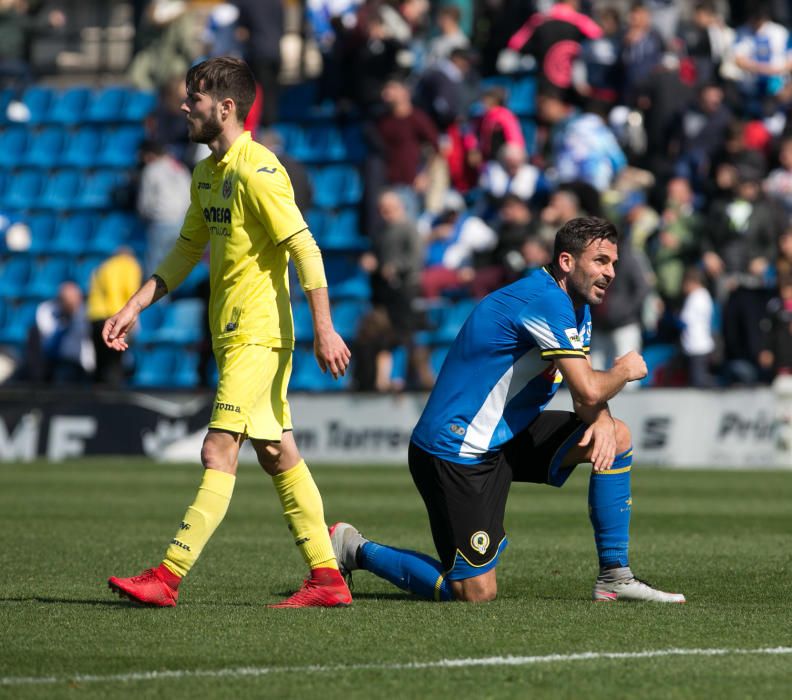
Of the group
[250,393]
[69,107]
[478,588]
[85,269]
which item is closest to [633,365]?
[478,588]

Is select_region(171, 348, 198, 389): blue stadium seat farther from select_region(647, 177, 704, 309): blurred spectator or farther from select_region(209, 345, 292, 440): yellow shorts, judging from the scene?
select_region(209, 345, 292, 440): yellow shorts

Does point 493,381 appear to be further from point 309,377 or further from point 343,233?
point 343,233

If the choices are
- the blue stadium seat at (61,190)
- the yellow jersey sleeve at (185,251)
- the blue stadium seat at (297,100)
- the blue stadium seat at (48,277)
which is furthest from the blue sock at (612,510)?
the blue stadium seat at (61,190)

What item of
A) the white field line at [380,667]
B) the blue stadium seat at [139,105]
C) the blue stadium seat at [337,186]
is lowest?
the white field line at [380,667]

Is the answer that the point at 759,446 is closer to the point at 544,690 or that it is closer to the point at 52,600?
the point at 52,600

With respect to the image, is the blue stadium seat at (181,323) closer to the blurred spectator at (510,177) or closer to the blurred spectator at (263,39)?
the blurred spectator at (263,39)

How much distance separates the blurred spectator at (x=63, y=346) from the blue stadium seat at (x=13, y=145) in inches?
205

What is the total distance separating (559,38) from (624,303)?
15.3 feet

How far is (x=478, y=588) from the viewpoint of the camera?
A: 7.10 metres

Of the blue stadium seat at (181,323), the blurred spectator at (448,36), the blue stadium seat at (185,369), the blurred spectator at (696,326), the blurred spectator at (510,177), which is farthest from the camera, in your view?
the blue stadium seat at (181,323)

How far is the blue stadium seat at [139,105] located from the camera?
83.9 feet

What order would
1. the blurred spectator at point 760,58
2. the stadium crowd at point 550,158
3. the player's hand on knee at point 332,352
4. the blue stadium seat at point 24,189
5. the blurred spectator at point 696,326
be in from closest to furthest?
the player's hand on knee at point 332,352 → the blurred spectator at point 696,326 → the stadium crowd at point 550,158 → the blurred spectator at point 760,58 → the blue stadium seat at point 24,189

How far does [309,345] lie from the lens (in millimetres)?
20516

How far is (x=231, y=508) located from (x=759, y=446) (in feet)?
21.6
